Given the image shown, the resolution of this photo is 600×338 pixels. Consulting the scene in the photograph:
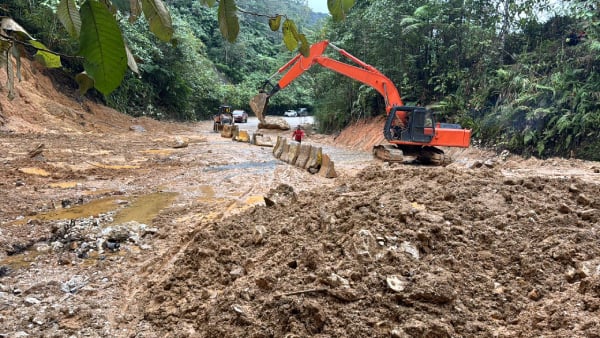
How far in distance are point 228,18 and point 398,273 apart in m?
2.29

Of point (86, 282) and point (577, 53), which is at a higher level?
point (577, 53)

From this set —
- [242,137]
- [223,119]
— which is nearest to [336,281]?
[242,137]

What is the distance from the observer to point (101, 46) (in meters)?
0.68

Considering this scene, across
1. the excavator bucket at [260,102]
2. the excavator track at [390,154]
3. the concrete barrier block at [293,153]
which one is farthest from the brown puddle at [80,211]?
the excavator bucket at [260,102]

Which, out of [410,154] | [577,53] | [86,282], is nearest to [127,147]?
[410,154]

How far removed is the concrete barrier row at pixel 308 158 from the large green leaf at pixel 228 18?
8956 mm

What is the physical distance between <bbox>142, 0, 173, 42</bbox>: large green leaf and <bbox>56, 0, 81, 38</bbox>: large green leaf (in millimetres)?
159

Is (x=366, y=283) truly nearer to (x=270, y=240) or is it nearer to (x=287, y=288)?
(x=287, y=288)

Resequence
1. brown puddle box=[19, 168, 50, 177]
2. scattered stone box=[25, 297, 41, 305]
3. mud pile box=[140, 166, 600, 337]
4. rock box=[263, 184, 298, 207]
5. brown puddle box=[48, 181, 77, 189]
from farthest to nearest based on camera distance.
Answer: brown puddle box=[19, 168, 50, 177], brown puddle box=[48, 181, 77, 189], rock box=[263, 184, 298, 207], scattered stone box=[25, 297, 41, 305], mud pile box=[140, 166, 600, 337]

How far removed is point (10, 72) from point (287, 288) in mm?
2127

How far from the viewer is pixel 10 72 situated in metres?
1.21

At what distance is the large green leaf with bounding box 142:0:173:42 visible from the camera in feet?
2.94

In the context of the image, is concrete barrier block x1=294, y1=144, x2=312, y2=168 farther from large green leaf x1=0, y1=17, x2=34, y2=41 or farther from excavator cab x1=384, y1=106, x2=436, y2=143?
large green leaf x1=0, y1=17, x2=34, y2=41

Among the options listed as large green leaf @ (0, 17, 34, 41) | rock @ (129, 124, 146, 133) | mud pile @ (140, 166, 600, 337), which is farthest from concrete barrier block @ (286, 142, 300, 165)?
large green leaf @ (0, 17, 34, 41)
